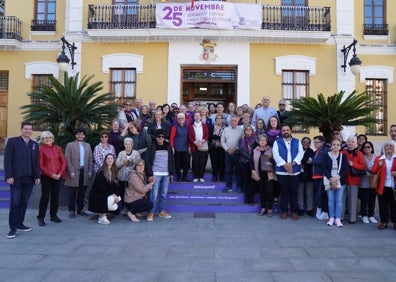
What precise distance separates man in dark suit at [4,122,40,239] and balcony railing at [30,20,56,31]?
31.4 ft

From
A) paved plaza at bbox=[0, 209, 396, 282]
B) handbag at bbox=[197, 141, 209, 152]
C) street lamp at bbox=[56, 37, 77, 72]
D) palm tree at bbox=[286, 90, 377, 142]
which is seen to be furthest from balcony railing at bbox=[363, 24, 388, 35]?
street lamp at bbox=[56, 37, 77, 72]

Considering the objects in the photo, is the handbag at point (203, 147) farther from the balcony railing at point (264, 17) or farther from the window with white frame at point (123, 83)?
the balcony railing at point (264, 17)

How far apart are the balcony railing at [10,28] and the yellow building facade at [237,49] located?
0.13 ft

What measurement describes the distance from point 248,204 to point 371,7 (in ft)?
35.5

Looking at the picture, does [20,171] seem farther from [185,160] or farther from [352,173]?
[352,173]

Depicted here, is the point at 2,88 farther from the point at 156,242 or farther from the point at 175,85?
the point at 156,242

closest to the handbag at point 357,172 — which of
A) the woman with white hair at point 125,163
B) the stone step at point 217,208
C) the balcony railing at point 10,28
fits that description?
the stone step at point 217,208

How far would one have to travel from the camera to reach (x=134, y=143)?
8.02 m

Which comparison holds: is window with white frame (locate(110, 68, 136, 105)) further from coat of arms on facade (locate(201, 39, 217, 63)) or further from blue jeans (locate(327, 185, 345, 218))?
blue jeans (locate(327, 185, 345, 218))

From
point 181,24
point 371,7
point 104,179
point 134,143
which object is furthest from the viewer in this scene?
point 371,7

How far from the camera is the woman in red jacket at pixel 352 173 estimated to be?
23.1 ft

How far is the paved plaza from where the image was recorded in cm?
444

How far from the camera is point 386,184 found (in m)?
6.75

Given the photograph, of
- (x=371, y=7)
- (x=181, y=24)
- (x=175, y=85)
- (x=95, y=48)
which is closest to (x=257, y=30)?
(x=181, y=24)
